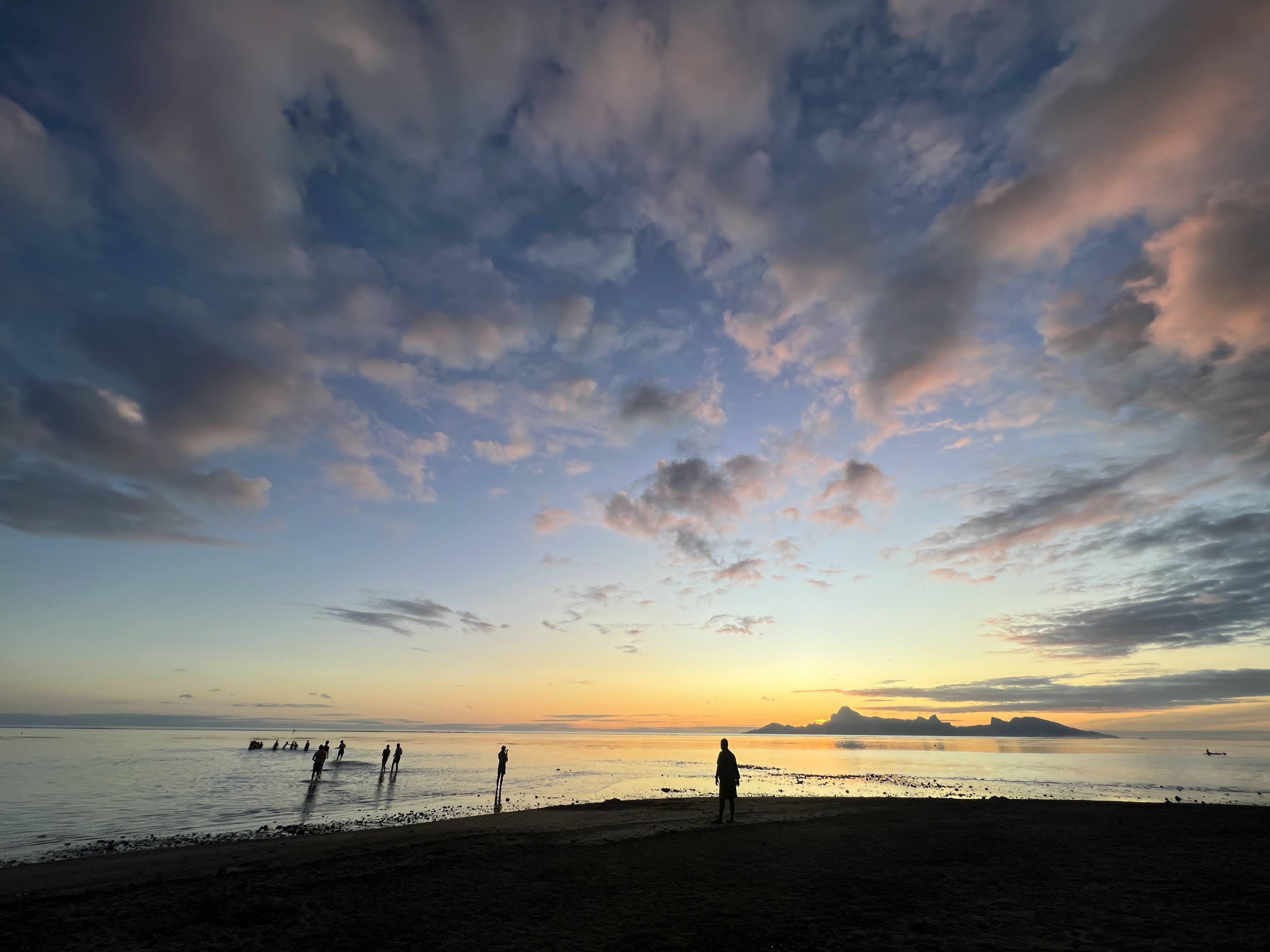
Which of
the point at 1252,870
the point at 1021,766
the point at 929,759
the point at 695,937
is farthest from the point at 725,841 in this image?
the point at 929,759

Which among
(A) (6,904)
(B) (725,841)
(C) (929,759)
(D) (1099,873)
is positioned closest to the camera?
(A) (6,904)

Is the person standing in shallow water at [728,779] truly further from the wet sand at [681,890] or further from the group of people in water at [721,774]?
the wet sand at [681,890]

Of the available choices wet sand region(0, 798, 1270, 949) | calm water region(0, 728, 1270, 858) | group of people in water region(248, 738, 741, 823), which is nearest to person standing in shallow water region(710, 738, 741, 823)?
group of people in water region(248, 738, 741, 823)

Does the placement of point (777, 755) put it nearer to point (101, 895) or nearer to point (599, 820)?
point (599, 820)

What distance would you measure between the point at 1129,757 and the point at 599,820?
125268mm

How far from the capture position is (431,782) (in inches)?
1869

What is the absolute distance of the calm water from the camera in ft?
94.5

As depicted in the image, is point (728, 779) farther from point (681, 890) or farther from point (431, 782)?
point (431, 782)

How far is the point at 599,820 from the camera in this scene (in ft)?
81.0

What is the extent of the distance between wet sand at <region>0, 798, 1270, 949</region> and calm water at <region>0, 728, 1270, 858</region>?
36.8ft

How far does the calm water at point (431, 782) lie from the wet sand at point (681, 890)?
11211 millimetres

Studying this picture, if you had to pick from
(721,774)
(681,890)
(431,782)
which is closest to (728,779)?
(721,774)

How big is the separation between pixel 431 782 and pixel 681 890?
4207cm

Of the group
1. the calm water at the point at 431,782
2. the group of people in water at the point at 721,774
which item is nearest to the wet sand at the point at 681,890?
the group of people in water at the point at 721,774
